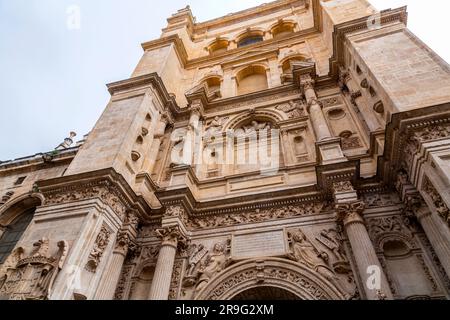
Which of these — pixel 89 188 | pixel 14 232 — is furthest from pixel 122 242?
pixel 14 232

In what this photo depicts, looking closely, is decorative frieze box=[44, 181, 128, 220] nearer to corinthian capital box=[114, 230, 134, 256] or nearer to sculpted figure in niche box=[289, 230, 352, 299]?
corinthian capital box=[114, 230, 134, 256]

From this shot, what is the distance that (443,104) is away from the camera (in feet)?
→ 22.7

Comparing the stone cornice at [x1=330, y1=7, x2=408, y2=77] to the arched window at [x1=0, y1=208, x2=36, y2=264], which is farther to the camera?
the arched window at [x1=0, y1=208, x2=36, y2=264]

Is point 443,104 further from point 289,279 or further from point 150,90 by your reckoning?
point 150,90

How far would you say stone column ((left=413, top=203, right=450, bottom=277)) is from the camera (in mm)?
6305

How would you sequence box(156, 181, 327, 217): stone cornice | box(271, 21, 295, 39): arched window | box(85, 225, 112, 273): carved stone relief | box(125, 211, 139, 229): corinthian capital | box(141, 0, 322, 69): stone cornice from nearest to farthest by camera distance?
box(85, 225, 112, 273): carved stone relief → box(156, 181, 327, 217): stone cornice → box(125, 211, 139, 229): corinthian capital → box(141, 0, 322, 69): stone cornice → box(271, 21, 295, 39): arched window

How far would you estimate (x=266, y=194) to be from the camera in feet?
30.8

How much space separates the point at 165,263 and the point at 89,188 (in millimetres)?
3126

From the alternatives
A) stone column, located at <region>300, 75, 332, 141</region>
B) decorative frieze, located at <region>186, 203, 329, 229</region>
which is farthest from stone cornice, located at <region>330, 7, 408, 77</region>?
decorative frieze, located at <region>186, 203, 329, 229</region>

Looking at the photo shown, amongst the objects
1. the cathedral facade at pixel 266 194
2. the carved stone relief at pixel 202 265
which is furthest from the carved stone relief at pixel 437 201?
the carved stone relief at pixel 202 265

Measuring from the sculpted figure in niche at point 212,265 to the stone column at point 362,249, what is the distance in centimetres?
343

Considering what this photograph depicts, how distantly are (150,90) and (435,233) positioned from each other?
1118 centimetres

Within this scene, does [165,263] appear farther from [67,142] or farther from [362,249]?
[67,142]

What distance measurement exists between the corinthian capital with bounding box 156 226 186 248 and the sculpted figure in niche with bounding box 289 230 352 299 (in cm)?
321
